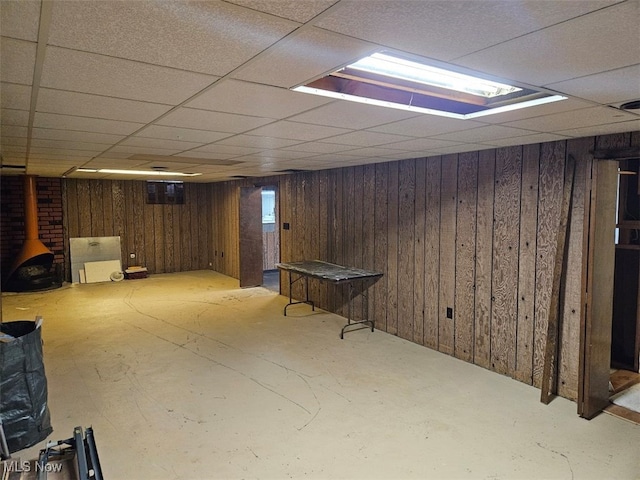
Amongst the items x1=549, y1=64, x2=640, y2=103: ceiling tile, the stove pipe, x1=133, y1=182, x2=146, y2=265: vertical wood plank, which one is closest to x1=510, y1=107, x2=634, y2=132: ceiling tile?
x1=549, y1=64, x2=640, y2=103: ceiling tile

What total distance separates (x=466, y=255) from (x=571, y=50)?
9.21 ft

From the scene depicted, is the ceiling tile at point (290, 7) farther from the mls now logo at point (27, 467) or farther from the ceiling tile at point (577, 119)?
the mls now logo at point (27, 467)

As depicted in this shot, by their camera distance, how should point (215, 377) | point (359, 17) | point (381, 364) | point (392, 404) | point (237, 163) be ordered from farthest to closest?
point (237, 163) < point (381, 364) < point (215, 377) < point (392, 404) < point (359, 17)

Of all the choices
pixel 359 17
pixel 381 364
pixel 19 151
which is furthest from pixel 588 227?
pixel 19 151

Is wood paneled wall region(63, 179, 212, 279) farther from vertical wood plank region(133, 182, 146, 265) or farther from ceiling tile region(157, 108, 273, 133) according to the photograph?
ceiling tile region(157, 108, 273, 133)

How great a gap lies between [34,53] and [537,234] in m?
3.47

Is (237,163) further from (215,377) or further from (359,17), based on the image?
(359,17)

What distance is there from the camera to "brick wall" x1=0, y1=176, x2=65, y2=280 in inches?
284

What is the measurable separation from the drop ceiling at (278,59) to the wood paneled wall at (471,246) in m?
0.70

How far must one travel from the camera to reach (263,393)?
3.34 metres

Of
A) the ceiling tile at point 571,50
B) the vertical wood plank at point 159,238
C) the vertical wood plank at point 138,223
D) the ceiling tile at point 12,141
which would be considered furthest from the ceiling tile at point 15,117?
the vertical wood plank at point 159,238

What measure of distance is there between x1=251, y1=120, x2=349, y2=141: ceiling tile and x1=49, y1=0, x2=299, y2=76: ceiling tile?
1.13m

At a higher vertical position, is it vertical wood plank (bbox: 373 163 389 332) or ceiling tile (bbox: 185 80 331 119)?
ceiling tile (bbox: 185 80 331 119)

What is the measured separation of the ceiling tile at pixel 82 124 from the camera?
2324mm
